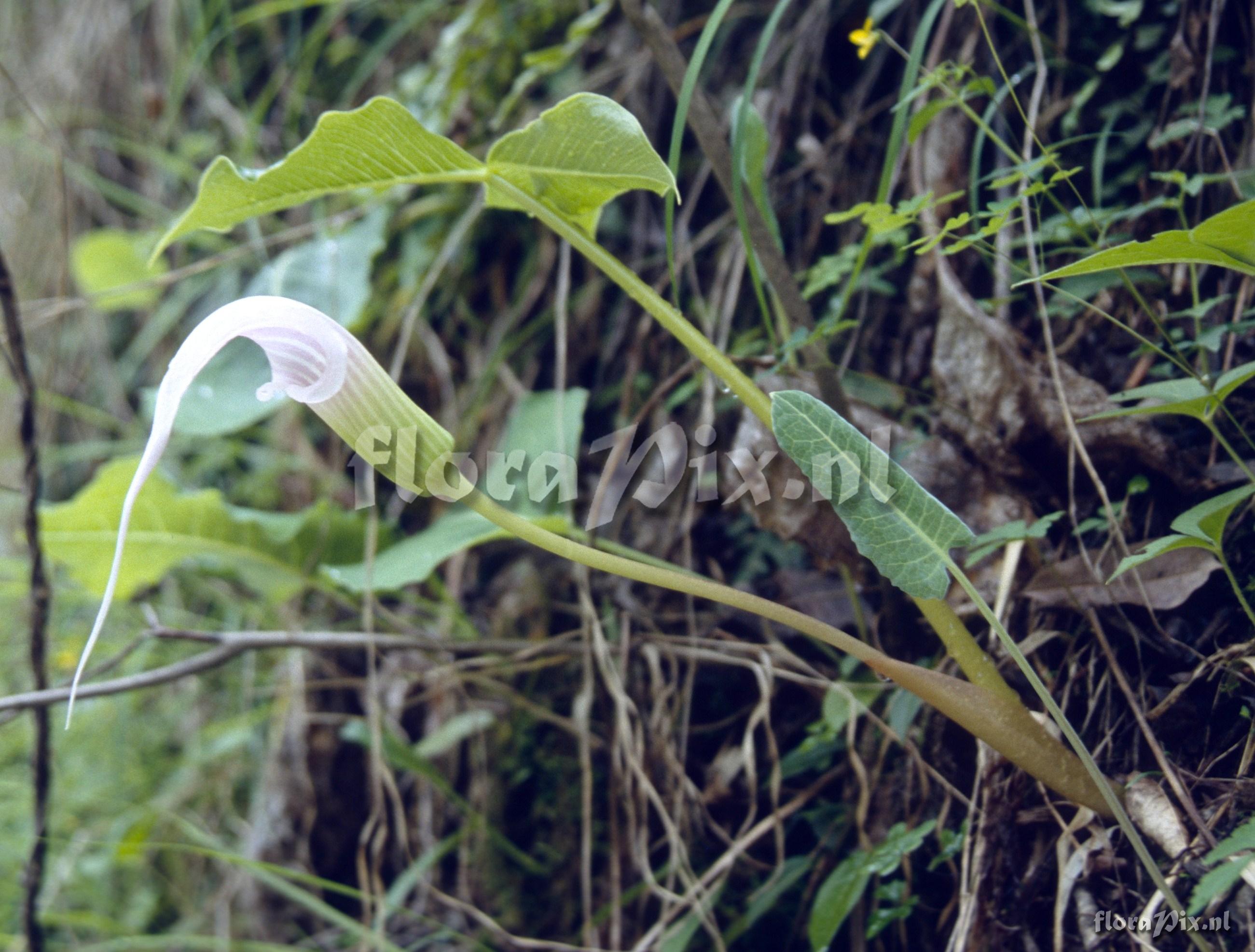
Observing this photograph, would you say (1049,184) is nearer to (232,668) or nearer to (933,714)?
(933,714)

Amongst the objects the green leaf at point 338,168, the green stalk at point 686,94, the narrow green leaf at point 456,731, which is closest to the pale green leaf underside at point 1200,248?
the green stalk at point 686,94

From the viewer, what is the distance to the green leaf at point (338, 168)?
1.76 ft

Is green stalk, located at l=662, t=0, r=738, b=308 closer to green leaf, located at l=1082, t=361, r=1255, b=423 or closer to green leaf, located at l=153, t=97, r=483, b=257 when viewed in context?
green leaf, located at l=153, t=97, r=483, b=257

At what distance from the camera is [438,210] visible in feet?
3.73

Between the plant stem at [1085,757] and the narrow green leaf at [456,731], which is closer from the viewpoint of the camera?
the plant stem at [1085,757]

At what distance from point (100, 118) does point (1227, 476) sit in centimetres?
188

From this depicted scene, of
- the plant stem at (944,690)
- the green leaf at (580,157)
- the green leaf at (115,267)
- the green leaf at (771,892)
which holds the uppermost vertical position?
the green leaf at (115,267)

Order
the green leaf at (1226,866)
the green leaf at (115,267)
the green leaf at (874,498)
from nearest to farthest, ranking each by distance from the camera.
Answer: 1. the green leaf at (1226,866)
2. the green leaf at (874,498)
3. the green leaf at (115,267)

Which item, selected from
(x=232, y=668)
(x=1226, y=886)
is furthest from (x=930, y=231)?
(x=232, y=668)

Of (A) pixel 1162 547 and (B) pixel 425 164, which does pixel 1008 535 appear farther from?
(B) pixel 425 164

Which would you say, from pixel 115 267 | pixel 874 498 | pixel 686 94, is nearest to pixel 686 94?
pixel 686 94

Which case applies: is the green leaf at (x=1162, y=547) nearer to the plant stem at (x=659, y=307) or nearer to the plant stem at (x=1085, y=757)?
the plant stem at (x=1085, y=757)

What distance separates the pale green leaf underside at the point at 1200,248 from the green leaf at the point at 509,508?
0.48 metres

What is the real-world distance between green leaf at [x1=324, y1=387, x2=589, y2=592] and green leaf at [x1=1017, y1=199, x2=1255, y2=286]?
48 centimetres
